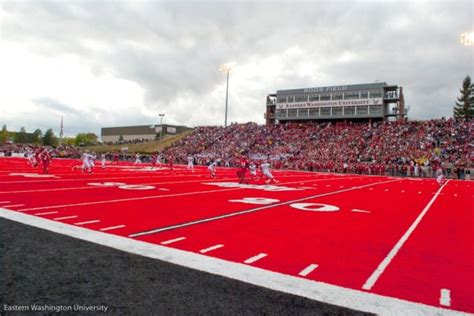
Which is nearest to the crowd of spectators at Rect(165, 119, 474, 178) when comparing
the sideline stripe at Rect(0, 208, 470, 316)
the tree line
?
the sideline stripe at Rect(0, 208, 470, 316)

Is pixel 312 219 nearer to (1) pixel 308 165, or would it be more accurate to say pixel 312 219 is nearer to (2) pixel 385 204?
(2) pixel 385 204

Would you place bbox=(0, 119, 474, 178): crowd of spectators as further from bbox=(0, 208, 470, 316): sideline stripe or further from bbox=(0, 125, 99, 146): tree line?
bbox=(0, 125, 99, 146): tree line

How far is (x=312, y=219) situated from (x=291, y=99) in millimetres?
54180

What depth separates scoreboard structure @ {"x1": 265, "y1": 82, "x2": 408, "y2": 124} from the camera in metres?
53.8

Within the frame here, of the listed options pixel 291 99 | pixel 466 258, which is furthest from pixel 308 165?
pixel 466 258

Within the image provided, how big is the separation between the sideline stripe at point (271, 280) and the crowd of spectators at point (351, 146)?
101 feet

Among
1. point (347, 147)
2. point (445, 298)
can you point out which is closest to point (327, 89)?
point (347, 147)

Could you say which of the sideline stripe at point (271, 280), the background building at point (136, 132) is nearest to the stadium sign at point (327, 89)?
the background building at point (136, 132)

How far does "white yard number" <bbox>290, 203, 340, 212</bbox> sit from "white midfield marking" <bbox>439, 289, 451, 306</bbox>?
572 cm

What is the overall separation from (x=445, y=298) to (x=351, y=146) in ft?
136

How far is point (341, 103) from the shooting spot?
55812 millimetres

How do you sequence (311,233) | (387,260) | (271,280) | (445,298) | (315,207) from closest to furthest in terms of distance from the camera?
(445,298) < (271,280) < (387,260) < (311,233) < (315,207)

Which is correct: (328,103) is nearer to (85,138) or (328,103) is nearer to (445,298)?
(445,298)

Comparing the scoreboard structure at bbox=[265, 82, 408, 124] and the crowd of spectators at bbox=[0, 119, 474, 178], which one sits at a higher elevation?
the scoreboard structure at bbox=[265, 82, 408, 124]
